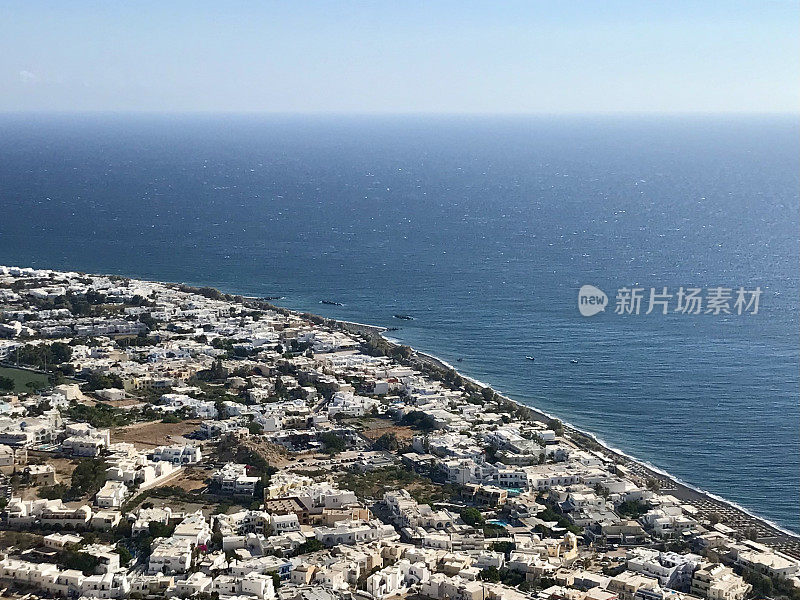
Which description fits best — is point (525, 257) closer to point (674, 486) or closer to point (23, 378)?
point (23, 378)

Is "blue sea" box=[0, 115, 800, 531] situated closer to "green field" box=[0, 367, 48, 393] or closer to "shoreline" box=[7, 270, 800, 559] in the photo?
"shoreline" box=[7, 270, 800, 559]

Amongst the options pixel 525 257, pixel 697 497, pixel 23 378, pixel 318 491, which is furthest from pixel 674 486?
pixel 525 257

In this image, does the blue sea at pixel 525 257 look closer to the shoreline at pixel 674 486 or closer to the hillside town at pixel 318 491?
the shoreline at pixel 674 486

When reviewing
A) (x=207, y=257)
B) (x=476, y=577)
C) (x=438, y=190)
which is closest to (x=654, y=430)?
(x=476, y=577)

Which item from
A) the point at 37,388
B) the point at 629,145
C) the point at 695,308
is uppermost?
the point at 629,145

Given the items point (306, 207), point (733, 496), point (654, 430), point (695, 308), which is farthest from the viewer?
point (306, 207)

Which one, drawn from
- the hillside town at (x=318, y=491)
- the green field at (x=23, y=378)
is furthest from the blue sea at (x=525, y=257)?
the green field at (x=23, y=378)

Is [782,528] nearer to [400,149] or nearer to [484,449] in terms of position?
[484,449]
